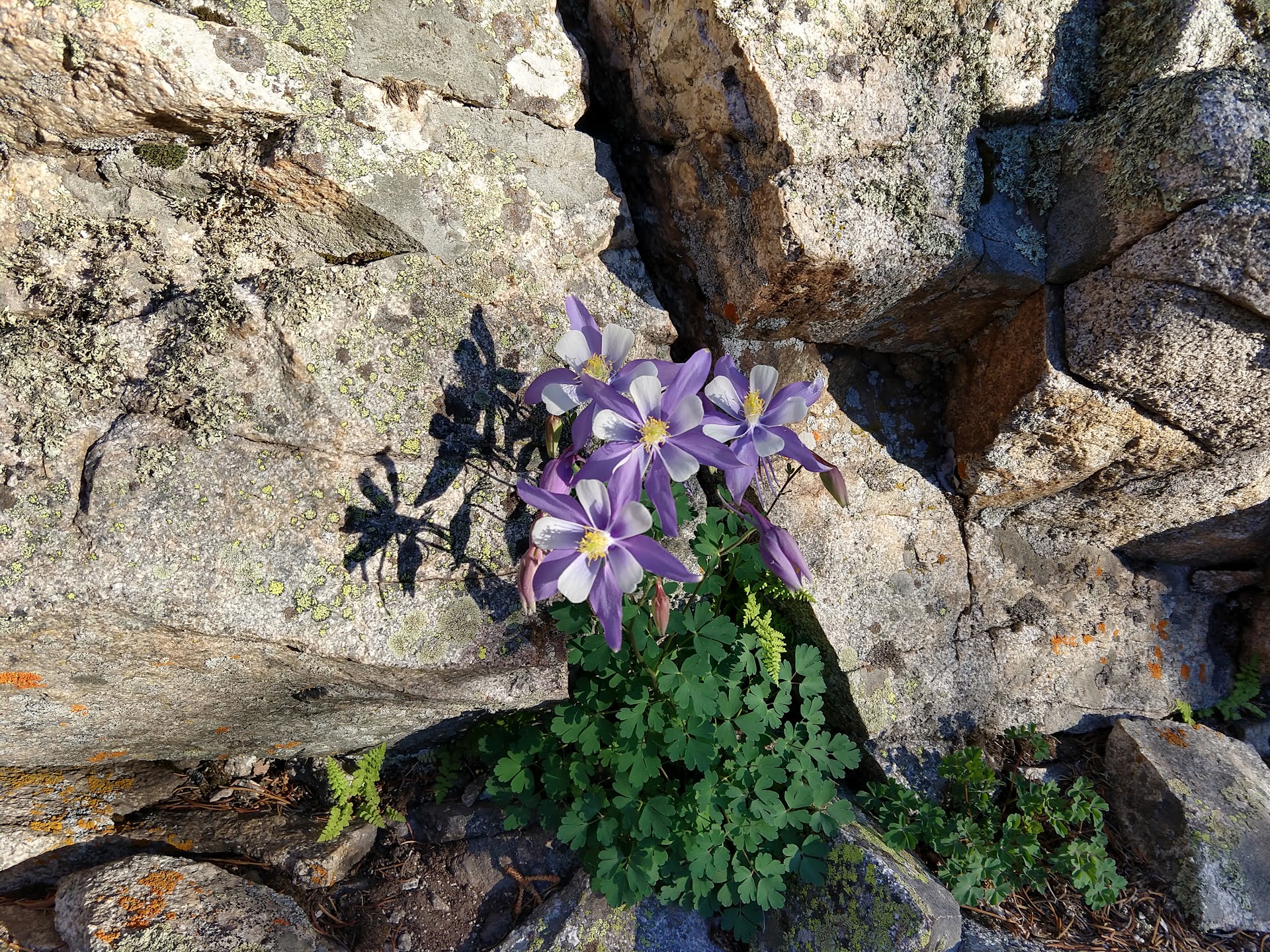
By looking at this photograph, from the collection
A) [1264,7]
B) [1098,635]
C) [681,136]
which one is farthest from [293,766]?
[1264,7]

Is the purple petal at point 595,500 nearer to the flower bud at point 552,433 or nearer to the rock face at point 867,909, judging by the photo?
the flower bud at point 552,433

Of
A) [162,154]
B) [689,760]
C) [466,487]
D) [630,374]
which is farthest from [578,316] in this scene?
[689,760]

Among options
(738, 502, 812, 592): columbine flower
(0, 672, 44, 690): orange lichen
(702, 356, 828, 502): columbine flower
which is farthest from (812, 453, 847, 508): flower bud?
(0, 672, 44, 690): orange lichen

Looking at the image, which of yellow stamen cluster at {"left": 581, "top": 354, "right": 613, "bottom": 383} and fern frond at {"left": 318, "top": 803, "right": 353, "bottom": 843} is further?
fern frond at {"left": 318, "top": 803, "right": 353, "bottom": 843}

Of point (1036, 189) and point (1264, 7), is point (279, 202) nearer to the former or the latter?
point (1036, 189)

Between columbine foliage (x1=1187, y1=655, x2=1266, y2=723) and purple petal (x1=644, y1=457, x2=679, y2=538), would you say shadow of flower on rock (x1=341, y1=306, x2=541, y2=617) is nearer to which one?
purple petal (x1=644, y1=457, x2=679, y2=538)
